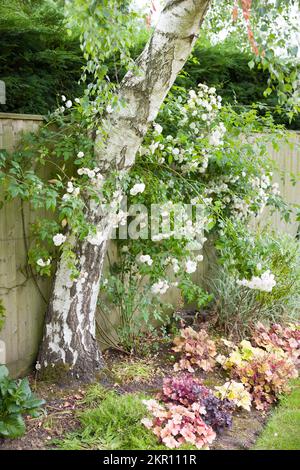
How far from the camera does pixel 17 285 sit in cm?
370

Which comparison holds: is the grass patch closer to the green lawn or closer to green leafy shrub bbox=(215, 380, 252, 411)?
green leafy shrub bbox=(215, 380, 252, 411)

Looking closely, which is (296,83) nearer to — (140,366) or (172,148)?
(172,148)

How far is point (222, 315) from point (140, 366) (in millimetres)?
1157

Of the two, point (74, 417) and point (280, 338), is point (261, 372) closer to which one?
point (280, 338)

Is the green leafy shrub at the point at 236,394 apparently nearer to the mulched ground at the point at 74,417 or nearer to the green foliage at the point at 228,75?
the mulched ground at the point at 74,417

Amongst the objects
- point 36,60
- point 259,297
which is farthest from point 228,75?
point 259,297

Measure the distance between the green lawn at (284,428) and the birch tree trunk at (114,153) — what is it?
3.99 ft

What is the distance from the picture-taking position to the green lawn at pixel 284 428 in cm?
329

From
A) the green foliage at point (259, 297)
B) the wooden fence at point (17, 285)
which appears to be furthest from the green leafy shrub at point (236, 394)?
the wooden fence at point (17, 285)

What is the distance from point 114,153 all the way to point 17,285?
3.51ft

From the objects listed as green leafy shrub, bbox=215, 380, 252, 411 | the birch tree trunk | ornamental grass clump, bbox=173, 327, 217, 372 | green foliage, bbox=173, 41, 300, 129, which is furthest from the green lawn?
green foliage, bbox=173, 41, 300, 129

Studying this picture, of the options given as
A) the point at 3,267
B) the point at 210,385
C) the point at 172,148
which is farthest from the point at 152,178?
the point at 210,385

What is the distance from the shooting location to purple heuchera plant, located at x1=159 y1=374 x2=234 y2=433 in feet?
11.0

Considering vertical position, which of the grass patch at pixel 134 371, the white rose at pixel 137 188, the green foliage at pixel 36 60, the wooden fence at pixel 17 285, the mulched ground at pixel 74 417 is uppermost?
the green foliage at pixel 36 60
